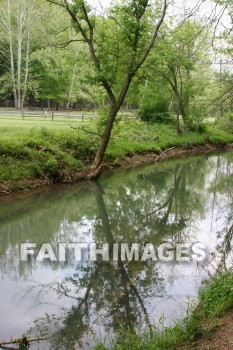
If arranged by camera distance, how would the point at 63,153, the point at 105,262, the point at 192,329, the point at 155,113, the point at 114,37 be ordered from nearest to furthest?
the point at 192,329 < the point at 105,262 < the point at 114,37 < the point at 63,153 < the point at 155,113

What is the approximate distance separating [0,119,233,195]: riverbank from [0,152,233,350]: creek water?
0.72 m

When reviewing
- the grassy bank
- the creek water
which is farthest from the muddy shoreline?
the grassy bank

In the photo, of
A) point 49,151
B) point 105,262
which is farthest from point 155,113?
point 105,262

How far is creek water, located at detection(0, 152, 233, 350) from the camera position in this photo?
251 inches

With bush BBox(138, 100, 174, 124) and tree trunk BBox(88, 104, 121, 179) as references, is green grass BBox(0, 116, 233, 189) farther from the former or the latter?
bush BBox(138, 100, 174, 124)

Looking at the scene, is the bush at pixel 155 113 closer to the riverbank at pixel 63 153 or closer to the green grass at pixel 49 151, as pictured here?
the riverbank at pixel 63 153

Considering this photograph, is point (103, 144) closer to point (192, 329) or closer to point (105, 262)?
point (105, 262)

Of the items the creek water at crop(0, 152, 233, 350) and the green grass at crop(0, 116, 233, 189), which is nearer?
the creek water at crop(0, 152, 233, 350)

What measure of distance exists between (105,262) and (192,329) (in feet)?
13.0

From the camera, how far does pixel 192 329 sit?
519cm

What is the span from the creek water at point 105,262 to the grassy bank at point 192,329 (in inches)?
20.0

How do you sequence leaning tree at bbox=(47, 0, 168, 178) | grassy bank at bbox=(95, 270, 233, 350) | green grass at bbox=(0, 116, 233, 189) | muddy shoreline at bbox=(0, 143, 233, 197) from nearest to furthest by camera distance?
1. grassy bank at bbox=(95, 270, 233, 350)
2. muddy shoreline at bbox=(0, 143, 233, 197)
3. green grass at bbox=(0, 116, 233, 189)
4. leaning tree at bbox=(47, 0, 168, 178)

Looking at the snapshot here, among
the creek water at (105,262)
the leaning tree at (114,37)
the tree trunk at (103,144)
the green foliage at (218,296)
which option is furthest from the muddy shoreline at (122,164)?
the green foliage at (218,296)

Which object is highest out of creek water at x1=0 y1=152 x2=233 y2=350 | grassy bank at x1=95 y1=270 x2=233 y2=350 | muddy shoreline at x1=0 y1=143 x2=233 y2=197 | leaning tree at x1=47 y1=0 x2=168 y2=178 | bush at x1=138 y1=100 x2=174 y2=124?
leaning tree at x1=47 y1=0 x2=168 y2=178
